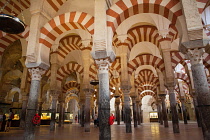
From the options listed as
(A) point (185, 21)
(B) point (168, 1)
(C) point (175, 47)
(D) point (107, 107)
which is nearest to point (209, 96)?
(A) point (185, 21)

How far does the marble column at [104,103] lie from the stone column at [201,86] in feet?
6.55

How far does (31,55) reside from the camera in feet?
15.7

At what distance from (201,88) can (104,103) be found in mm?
2198

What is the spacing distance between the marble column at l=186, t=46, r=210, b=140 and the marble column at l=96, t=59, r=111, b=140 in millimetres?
2005

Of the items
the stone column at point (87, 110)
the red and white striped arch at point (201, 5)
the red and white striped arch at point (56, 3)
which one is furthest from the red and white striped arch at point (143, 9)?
the stone column at point (87, 110)

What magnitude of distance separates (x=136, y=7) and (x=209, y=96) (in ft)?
9.84

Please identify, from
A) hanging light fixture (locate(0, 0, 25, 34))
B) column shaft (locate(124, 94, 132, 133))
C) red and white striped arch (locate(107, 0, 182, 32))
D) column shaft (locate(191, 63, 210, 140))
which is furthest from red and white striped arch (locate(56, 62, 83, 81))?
column shaft (locate(191, 63, 210, 140))

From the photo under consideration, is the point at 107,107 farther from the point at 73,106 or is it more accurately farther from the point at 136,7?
the point at 73,106

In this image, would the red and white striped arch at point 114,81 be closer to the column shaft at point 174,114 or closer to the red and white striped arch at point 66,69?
the red and white striped arch at point 66,69

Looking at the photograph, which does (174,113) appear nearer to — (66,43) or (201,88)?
(201,88)

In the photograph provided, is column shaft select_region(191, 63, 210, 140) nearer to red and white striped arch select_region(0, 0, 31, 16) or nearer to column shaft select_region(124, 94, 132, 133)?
column shaft select_region(124, 94, 132, 133)

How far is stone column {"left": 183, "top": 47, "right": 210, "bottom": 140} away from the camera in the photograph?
9.85ft

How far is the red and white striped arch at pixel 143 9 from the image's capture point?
3.97 meters

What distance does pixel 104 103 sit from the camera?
12.1ft
